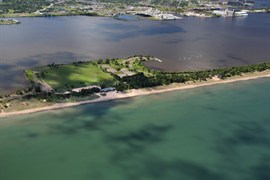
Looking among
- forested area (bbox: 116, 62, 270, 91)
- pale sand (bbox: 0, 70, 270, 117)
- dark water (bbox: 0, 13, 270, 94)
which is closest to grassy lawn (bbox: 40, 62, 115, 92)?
forested area (bbox: 116, 62, 270, 91)

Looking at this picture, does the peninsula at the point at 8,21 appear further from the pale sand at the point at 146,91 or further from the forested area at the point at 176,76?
the pale sand at the point at 146,91

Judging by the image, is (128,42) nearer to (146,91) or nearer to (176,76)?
(176,76)

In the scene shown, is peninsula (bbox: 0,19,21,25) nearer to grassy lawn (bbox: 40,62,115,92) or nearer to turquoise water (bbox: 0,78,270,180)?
grassy lawn (bbox: 40,62,115,92)

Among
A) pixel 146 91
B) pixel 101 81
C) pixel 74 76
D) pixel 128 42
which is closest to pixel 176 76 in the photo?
pixel 146 91

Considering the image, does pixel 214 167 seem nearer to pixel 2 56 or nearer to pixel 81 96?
pixel 81 96

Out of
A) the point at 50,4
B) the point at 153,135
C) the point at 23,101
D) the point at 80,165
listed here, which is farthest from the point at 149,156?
the point at 50,4
